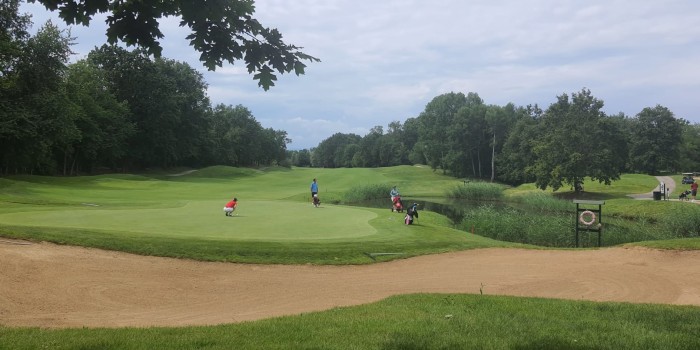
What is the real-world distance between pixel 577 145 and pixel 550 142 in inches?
121

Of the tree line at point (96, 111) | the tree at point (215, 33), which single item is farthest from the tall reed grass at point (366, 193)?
the tree at point (215, 33)

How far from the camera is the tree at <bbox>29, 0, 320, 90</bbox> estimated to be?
5.02 meters

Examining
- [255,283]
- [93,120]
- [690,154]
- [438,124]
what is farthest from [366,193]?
[690,154]

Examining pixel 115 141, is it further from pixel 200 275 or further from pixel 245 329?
pixel 245 329

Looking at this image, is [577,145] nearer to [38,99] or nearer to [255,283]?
[255,283]

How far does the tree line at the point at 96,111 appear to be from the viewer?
43.9 metres

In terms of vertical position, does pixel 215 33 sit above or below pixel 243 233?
above

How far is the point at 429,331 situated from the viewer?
259 inches

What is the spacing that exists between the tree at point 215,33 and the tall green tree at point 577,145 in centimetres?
5484

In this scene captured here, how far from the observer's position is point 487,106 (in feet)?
297

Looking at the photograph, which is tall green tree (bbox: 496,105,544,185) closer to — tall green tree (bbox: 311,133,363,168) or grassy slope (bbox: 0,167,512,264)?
grassy slope (bbox: 0,167,512,264)

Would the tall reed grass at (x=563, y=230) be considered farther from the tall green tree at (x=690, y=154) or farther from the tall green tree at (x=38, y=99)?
the tall green tree at (x=690, y=154)

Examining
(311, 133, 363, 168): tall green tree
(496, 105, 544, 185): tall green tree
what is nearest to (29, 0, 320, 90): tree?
(496, 105, 544, 185): tall green tree

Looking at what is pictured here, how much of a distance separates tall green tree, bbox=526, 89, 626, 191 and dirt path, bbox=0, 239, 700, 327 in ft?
138
